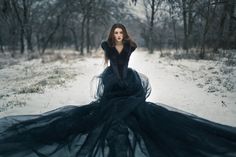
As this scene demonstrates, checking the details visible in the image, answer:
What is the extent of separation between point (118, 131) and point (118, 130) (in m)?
0.02

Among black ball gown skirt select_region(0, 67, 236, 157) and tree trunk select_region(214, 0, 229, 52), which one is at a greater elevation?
tree trunk select_region(214, 0, 229, 52)

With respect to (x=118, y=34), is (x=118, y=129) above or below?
below

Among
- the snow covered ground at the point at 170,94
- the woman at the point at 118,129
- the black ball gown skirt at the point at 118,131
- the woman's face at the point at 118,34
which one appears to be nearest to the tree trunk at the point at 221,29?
the snow covered ground at the point at 170,94

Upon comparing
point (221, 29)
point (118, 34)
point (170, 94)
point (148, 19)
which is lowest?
point (170, 94)

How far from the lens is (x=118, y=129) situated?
17.5 feet

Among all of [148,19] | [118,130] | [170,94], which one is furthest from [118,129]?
[148,19]

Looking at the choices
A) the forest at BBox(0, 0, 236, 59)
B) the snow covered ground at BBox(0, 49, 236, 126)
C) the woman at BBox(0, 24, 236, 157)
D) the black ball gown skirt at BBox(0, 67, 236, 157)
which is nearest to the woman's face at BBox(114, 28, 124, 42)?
the woman at BBox(0, 24, 236, 157)

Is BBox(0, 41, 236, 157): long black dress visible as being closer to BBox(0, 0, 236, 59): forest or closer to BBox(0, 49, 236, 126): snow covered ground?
BBox(0, 49, 236, 126): snow covered ground

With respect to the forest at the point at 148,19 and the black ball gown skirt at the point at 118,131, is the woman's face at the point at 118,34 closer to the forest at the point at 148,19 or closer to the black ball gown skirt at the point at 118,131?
the black ball gown skirt at the point at 118,131

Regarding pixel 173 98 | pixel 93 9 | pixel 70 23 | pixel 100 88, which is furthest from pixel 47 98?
pixel 70 23

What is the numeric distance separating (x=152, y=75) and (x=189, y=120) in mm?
9616

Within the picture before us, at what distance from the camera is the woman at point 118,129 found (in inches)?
202

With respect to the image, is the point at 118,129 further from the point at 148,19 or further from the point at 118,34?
the point at 148,19

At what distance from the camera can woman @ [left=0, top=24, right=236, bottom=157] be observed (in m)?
5.13
